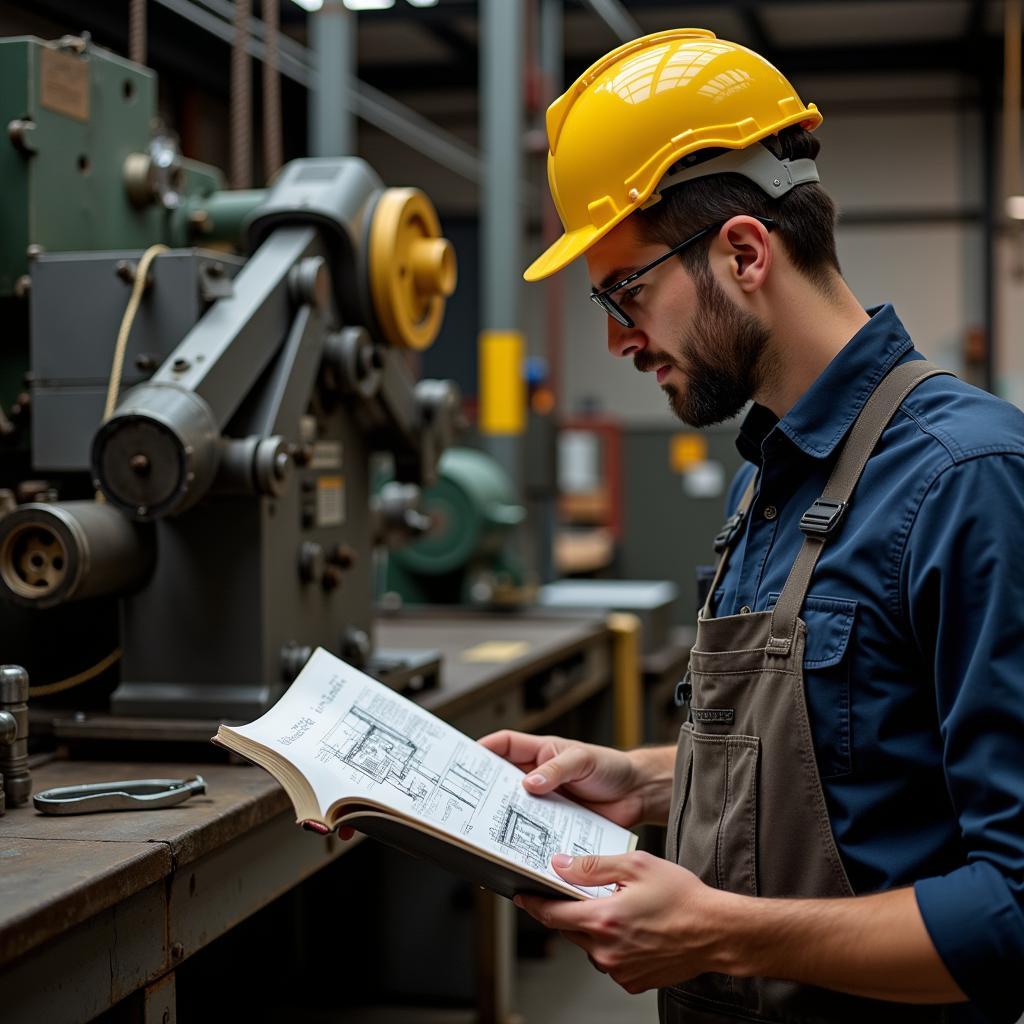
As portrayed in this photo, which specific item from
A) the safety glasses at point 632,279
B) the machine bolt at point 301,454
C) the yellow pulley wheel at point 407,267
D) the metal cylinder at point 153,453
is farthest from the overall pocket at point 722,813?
the yellow pulley wheel at point 407,267

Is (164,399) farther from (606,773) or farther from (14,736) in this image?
(606,773)

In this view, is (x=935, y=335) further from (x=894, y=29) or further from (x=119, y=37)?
(x=119, y=37)

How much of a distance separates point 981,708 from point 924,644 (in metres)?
0.08

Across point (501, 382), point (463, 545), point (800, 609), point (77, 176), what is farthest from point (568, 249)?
point (501, 382)

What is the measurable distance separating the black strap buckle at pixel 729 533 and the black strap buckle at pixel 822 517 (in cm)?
17

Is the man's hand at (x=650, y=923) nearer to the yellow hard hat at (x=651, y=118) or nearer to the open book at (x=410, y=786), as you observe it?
the open book at (x=410, y=786)

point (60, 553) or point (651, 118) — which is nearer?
point (651, 118)

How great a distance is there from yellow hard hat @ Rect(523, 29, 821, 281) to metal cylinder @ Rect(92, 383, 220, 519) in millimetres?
478

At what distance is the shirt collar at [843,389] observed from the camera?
3.69 feet

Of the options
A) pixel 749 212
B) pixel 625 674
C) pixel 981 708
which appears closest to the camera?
pixel 981 708

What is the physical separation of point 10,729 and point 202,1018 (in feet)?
5.39

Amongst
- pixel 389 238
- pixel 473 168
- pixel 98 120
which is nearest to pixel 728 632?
pixel 389 238

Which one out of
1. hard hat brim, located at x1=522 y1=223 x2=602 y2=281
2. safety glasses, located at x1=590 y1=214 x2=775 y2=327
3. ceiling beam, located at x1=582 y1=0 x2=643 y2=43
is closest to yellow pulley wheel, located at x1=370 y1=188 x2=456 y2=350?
hard hat brim, located at x1=522 y1=223 x2=602 y2=281

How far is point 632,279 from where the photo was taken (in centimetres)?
120
